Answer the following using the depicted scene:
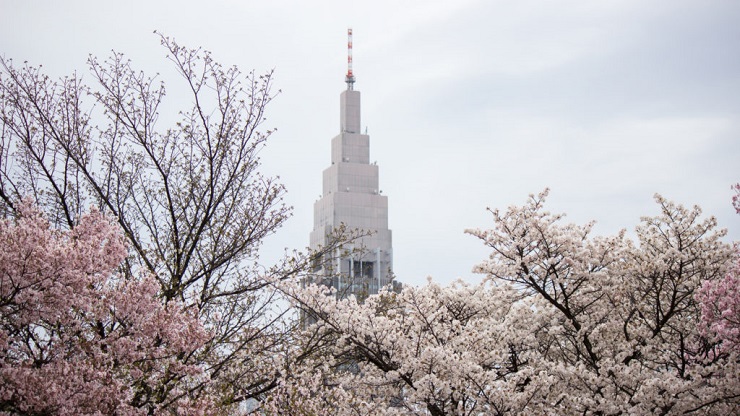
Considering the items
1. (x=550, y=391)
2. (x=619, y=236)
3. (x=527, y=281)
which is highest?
(x=619, y=236)

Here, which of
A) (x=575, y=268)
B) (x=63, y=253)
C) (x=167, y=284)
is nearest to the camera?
(x=63, y=253)

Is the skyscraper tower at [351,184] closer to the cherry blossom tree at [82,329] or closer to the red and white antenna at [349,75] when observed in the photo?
the red and white antenna at [349,75]

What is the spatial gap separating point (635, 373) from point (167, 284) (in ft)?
23.7

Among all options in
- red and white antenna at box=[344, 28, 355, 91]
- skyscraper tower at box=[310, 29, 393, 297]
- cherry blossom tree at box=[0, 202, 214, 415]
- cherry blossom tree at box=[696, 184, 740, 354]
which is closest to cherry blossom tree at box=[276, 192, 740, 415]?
cherry blossom tree at box=[696, 184, 740, 354]

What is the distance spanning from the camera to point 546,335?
13.3 meters

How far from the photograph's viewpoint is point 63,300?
319 inches

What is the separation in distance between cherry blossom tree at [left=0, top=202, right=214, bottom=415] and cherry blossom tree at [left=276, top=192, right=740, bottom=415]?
7.56 feet

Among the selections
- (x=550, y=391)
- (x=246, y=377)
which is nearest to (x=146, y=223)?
(x=246, y=377)

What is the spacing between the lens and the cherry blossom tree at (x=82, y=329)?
7941 mm

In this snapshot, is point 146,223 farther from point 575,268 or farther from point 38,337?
point 575,268

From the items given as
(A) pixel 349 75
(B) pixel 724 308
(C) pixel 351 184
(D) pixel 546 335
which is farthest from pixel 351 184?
(B) pixel 724 308

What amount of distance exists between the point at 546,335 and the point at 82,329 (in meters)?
7.79

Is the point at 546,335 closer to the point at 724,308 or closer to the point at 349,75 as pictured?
the point at 724,308

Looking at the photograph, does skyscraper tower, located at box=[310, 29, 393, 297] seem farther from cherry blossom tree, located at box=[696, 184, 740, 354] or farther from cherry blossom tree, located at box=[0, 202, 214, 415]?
cherry blossom tree, located at box=[0, 202, 214, 415]
